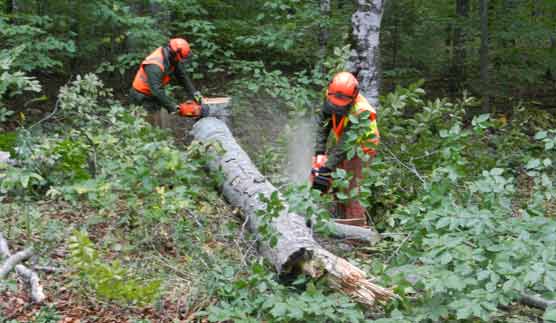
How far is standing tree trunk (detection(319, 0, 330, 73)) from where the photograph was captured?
8188 mm

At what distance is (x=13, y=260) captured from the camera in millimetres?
3768

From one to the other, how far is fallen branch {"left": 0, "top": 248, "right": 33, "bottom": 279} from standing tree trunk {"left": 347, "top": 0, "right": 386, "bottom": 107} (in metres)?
4.25

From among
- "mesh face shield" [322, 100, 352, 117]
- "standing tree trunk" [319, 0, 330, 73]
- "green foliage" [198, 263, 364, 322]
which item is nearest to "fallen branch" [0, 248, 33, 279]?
"green foliage" [198, 263, 364, 322]

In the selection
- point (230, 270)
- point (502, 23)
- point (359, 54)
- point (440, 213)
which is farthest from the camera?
point (502, 23)

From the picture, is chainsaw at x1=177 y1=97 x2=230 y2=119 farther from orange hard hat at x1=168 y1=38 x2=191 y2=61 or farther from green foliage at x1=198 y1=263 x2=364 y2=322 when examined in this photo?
green foliage at x1=198 y1=263 x2=364 y2=322

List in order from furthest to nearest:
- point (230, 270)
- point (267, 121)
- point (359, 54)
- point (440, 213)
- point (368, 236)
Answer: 1. point (267, 121)
2. point (359, 54)
3. point (368, 236)
4. point (230, 270)
5. point (440, 213)

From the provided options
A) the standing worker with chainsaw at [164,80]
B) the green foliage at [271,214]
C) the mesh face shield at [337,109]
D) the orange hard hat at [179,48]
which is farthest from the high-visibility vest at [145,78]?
the green foliage at [271,214]

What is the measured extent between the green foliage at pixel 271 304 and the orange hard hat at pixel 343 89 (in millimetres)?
2164

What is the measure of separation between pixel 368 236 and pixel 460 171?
1534 mm

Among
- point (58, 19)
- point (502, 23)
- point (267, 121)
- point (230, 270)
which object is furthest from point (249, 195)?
point (502, 23)

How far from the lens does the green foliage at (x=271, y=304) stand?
3.07 m

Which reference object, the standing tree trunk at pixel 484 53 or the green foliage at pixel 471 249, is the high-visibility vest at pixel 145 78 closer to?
the green foliage at pixel 471 249

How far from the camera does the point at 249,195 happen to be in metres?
5.09

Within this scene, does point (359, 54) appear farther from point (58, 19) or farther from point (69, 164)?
point (58, 19)
